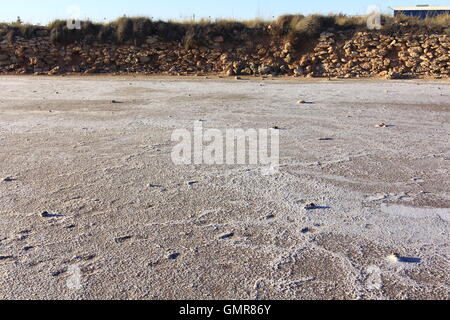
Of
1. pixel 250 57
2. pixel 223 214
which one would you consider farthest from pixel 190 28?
pixel 223 214

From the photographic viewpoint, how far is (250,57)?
789 inches

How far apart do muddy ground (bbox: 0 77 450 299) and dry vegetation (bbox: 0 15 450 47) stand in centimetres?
1434

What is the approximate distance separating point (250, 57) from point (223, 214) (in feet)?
56.3

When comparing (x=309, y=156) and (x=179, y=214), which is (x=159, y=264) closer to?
(x=179, y=214)

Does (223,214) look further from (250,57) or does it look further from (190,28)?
(190,28)

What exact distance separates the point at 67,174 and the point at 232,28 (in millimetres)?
18219

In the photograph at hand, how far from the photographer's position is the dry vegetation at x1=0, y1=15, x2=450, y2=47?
811 inches

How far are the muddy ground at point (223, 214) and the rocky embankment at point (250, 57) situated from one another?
38.3 feet

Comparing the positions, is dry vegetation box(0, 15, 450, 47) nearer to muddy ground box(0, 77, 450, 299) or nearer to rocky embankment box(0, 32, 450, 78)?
rocky embankment box(0, 32, 450, 78)

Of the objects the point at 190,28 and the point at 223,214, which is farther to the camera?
the point at 190,28

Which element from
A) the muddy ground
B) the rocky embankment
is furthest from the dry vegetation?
the muddy ground

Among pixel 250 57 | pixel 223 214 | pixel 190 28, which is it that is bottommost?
pixel 223 214

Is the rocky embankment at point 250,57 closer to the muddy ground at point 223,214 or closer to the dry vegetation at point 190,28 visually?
the dry vegetation at point 190,28

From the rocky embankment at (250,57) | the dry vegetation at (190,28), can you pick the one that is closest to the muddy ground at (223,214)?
the rocky embankment at (250,57)
